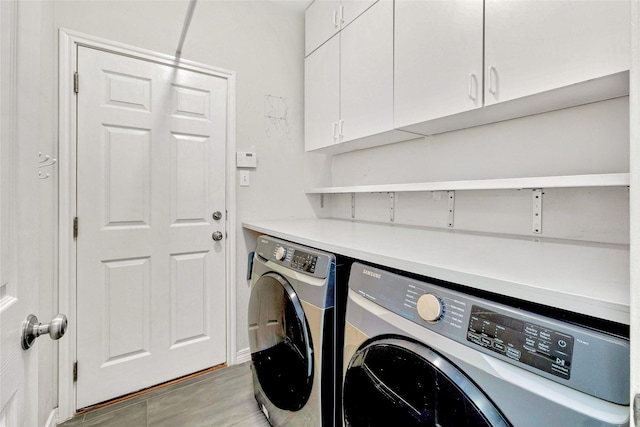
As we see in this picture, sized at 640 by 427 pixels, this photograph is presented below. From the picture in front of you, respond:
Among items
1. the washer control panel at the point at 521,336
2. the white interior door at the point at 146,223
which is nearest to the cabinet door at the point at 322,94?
the white interior door at the point at 146,223

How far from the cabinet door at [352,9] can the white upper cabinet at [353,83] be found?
0.11 ft

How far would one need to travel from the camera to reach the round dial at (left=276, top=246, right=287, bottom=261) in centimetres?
137

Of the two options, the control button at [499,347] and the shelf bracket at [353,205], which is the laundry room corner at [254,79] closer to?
the shelf bracket at [353,205]

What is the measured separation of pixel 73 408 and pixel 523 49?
2.72 meters

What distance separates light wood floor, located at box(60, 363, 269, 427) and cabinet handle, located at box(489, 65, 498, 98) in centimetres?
189

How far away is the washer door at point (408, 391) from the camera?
63 cm

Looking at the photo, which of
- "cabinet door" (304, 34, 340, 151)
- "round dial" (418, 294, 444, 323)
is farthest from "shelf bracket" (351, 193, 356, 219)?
"round dial" (418, 294, 444, 323)

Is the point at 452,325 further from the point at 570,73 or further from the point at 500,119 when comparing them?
the point at 500,119

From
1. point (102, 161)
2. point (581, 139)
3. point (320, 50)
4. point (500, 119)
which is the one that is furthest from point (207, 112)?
point (581, 139)

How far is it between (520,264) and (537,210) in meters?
0.65

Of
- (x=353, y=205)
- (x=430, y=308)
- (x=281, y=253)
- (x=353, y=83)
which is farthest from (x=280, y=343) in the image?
(x=353, y=83)

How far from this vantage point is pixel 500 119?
4.44 ft

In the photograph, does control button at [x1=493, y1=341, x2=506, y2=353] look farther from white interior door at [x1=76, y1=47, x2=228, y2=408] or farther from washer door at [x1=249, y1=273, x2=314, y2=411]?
white interior door at [x1=76, y1=47, x2=228, y2=408]

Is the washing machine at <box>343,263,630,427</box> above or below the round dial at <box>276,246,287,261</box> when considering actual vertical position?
below
